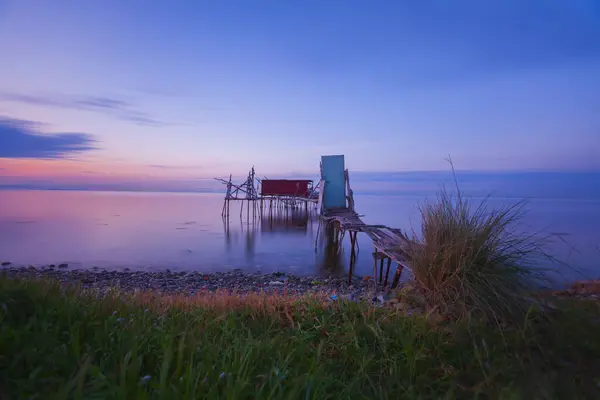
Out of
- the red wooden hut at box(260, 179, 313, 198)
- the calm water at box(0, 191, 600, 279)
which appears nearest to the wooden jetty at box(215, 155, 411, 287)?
the red wooden hut at box(260, 179, 313, 198)

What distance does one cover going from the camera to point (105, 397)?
157cm

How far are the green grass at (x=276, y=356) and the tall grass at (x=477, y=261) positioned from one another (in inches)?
A: 13.6

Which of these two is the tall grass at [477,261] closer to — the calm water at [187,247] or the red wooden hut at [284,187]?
the calm water at [187,247]

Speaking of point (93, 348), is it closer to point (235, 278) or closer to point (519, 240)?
point (519, 240)

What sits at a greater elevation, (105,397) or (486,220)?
(486,220)

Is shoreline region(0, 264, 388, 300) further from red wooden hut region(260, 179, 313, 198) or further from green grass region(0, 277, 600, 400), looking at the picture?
red wooden hut region(260, 179, 313, 198)

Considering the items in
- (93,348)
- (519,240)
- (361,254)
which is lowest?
(361,254)

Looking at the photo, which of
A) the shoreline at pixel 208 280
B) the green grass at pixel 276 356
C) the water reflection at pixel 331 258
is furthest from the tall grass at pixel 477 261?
the water reflection at pixel 331 258

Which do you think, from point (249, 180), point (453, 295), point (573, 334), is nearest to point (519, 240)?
point (453, 295)

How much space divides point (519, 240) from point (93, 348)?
13.6 ft

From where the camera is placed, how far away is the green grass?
168 cm

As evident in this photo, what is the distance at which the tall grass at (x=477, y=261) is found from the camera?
3.30 m

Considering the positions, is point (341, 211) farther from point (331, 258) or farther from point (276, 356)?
point (276, 356)

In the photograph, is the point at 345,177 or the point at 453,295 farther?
the point at 345,177
